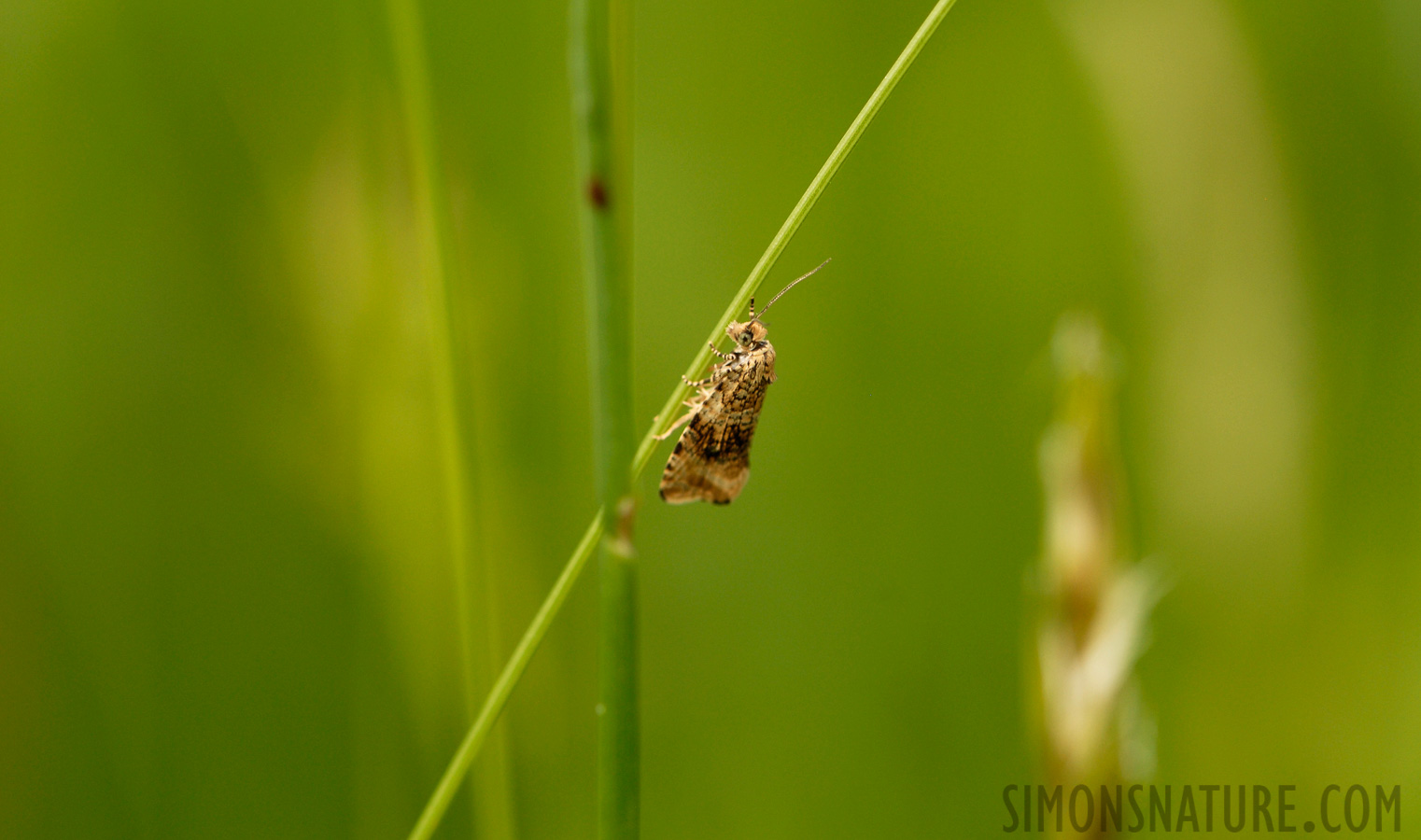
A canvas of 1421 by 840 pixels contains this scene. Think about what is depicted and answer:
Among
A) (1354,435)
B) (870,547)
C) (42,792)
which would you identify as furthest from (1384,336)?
(42,792)

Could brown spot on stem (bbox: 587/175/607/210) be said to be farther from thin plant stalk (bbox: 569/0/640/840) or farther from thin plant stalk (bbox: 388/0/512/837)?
thin plant stalk (bbox: 388/0/512/837)

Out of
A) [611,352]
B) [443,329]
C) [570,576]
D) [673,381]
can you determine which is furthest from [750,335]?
[611,352]

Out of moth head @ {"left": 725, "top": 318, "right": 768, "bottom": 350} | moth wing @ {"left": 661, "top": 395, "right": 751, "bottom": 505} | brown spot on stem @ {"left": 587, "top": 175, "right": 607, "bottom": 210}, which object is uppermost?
moth head @ {"left": 725, "top": 318, "right": 768, "bottom": 350}

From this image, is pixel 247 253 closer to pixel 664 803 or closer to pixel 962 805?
pixel 664 803

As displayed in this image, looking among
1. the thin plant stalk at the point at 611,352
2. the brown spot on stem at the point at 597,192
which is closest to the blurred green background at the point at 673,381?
the thin plant stalk at the point at 611,352

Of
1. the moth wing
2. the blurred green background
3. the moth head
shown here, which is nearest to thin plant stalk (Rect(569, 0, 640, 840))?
the blurred green background

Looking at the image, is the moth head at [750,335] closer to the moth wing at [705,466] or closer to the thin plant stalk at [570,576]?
the moth wing at [705,466]

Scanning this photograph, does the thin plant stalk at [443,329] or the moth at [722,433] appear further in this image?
the moth at [722,433]
